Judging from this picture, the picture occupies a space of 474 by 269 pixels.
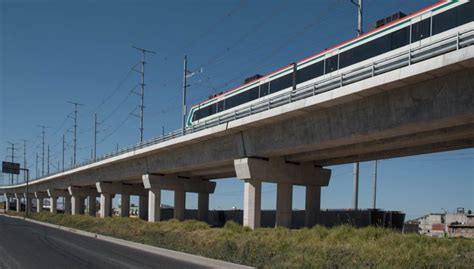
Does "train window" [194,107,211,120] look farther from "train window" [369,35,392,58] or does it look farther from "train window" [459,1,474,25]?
"train window" [459,1,474,25]

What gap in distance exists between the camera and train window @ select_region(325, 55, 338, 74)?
97.3 feet

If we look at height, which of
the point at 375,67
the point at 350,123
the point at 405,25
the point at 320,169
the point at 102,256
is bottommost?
the point at 102,256

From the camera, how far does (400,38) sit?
25781mm

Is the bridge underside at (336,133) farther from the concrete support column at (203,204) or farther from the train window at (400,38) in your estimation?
the concrete support column at (203,204)

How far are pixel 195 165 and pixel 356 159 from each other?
12657 mm

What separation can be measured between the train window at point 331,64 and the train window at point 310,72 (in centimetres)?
57

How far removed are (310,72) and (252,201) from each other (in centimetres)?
918

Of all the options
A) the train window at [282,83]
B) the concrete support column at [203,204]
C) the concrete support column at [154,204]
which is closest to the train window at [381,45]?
the train window at [282,83]

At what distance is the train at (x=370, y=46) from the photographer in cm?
2314

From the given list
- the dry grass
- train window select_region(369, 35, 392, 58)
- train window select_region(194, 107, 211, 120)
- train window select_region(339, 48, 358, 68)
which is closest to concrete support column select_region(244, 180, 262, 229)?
the dry grass

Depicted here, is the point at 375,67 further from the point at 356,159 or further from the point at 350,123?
the point at 356,159

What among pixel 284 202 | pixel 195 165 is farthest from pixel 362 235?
pixel 195 165

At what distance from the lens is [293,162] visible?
34531mm

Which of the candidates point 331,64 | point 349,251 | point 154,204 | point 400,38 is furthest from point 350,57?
point 154,204
